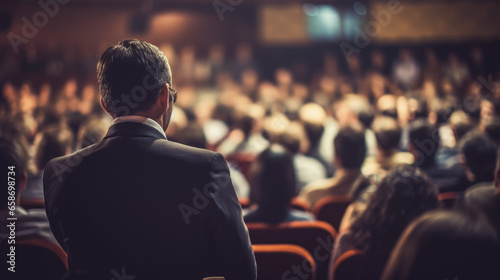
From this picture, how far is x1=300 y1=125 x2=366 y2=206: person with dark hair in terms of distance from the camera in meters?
3.17

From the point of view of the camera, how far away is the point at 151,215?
3.62 feet

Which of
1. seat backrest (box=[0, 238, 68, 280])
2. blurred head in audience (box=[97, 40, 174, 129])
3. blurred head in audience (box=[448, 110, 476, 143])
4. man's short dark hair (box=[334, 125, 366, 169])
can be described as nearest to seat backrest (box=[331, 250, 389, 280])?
blurred head in audience (box=[97, 40, 174, 129])

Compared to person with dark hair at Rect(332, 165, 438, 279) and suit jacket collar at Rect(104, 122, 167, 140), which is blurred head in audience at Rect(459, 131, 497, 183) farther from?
suit jacket collar at Rect(104, 122, 167, 140)

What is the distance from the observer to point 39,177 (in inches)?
108

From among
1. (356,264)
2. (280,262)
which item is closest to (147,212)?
(280,262)

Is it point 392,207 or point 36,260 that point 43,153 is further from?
point 392,207

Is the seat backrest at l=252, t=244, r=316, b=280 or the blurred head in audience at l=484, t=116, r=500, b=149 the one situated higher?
the blurred head in audience at l=484, t=116, r=500, b=149

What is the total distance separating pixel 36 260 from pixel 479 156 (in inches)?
90.9

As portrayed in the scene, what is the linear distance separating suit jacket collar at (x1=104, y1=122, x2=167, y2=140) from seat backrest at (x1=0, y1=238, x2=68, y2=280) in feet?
2.57

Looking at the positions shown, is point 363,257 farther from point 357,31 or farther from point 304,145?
point 357,31

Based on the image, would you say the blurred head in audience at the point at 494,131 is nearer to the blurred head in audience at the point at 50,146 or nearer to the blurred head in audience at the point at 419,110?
the blurred head in audience at the point at 419,110

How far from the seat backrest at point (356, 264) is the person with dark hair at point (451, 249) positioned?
889mm

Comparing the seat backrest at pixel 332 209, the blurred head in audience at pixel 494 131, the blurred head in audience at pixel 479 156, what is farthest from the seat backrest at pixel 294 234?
the blurred head in audience at pixel 494 131

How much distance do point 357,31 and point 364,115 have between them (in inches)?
285
